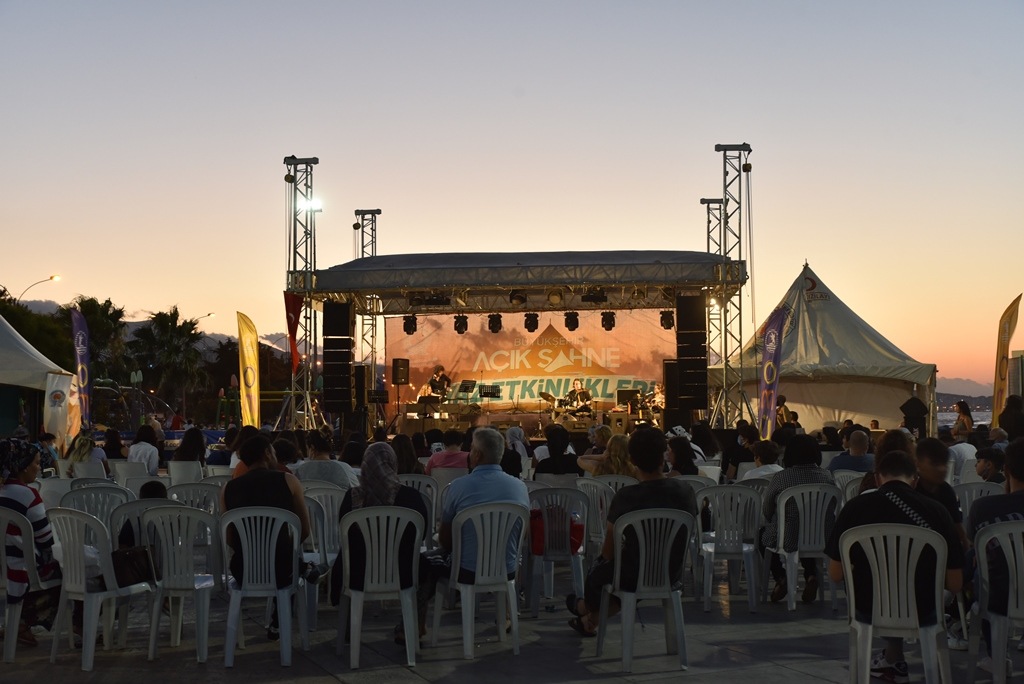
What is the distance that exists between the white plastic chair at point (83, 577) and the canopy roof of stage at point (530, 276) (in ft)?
44.0

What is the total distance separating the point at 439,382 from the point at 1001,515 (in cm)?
1868

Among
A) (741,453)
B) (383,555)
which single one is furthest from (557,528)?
(741,453)

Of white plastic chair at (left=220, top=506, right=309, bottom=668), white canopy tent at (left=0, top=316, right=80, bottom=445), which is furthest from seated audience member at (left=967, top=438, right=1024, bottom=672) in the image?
white canopy tent at (left=0, top=316, right=80, bottom=445)

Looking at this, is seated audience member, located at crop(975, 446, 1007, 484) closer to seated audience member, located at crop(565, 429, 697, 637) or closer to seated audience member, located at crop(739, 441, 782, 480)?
seated audience member, located at crop(739, 441, 782, 480)

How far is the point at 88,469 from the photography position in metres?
10.5

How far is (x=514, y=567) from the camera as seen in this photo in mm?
5812

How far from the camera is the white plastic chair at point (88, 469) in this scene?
410 inches

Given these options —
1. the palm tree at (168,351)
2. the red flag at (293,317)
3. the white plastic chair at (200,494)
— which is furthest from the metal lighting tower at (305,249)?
the palm tree at (168,351)

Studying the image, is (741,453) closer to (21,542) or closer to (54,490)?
(54,490)

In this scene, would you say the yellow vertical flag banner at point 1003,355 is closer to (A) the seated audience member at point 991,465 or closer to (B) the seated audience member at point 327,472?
(A) the seated audience member at point 991,465

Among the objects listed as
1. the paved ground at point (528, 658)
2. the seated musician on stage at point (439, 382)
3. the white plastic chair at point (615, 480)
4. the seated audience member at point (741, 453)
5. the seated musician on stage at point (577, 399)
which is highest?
the seated musician on stage at point (439, 382)

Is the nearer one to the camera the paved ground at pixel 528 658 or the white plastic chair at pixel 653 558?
the paved ground at pixel 528 658

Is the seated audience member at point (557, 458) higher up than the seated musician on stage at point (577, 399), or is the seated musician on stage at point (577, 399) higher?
the seated musician on stage at point (577, 399)

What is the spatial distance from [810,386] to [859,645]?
19.6 metres
